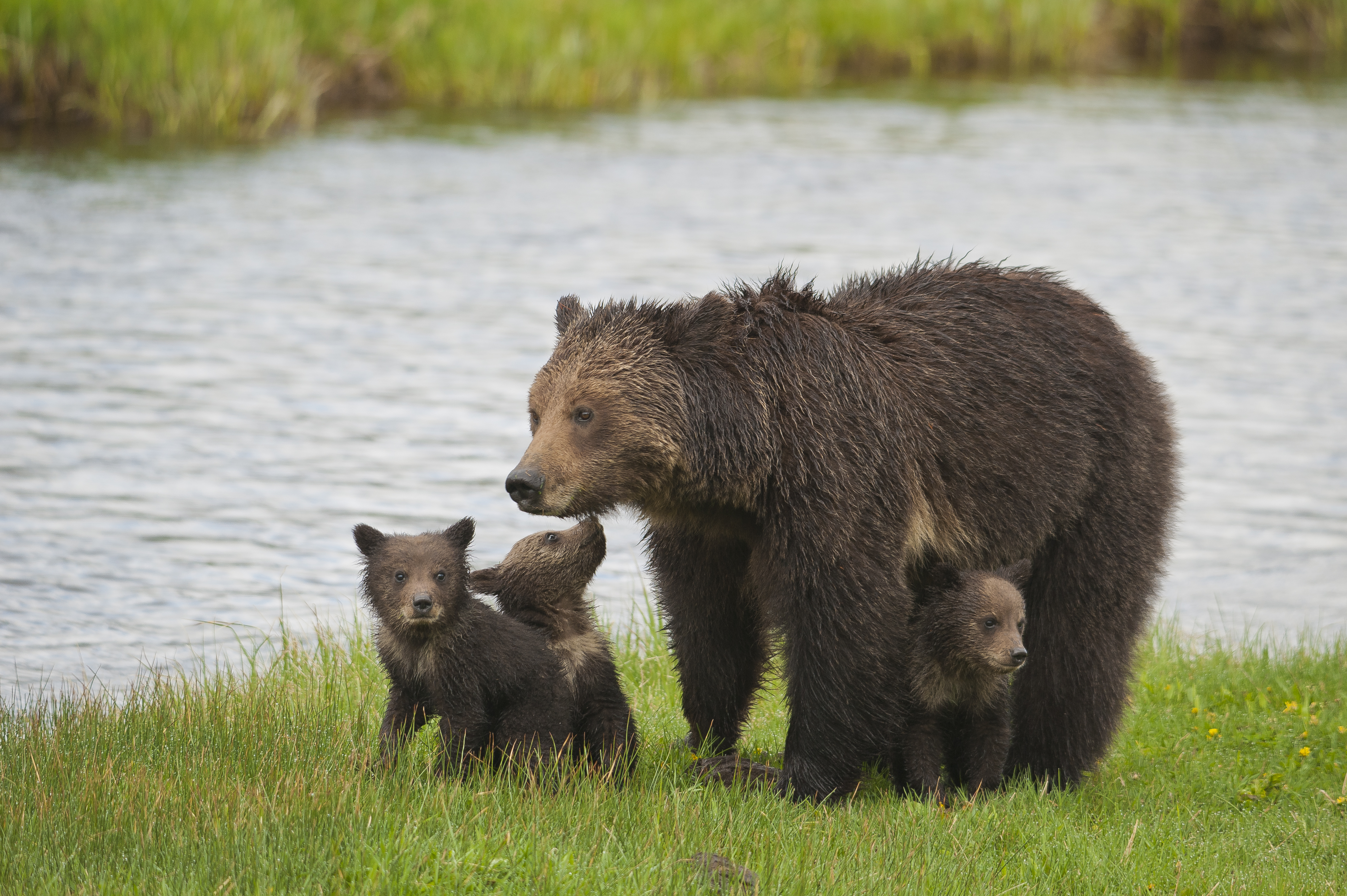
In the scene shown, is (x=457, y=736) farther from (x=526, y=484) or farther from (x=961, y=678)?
(x=961, y=678)

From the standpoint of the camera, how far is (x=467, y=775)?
5926 mm

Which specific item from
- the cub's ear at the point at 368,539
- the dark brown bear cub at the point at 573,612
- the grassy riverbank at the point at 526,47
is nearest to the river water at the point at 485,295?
the grassy riverbank at the point at 526,47

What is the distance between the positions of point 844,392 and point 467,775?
2.06 m

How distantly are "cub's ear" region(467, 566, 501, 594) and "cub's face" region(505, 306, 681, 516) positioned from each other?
0.52 metres

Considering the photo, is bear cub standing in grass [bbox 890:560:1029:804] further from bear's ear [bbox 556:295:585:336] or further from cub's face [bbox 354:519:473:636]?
cub's face [bbox 354:519:473:636]

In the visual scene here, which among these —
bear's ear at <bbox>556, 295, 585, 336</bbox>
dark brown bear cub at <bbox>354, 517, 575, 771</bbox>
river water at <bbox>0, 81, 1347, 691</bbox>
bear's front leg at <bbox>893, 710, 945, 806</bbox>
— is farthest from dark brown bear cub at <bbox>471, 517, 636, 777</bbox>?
river water at <bbox>0, 81, 1347, 691</bbox>

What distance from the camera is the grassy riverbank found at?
2172 cm

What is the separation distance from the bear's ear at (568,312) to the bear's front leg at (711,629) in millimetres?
974

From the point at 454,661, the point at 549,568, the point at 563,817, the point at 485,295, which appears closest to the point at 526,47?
the point at 485,295

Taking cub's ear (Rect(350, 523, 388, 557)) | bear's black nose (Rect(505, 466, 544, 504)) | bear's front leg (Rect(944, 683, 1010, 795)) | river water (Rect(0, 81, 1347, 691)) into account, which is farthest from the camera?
river water (Rect(0, 81, 1347, 691))

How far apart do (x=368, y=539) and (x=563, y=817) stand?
1.29 m

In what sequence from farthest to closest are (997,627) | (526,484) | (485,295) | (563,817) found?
(485,295) < (997,627) < (526,484) < (563,817)

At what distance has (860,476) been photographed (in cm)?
604

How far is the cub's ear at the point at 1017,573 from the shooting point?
6488mm
